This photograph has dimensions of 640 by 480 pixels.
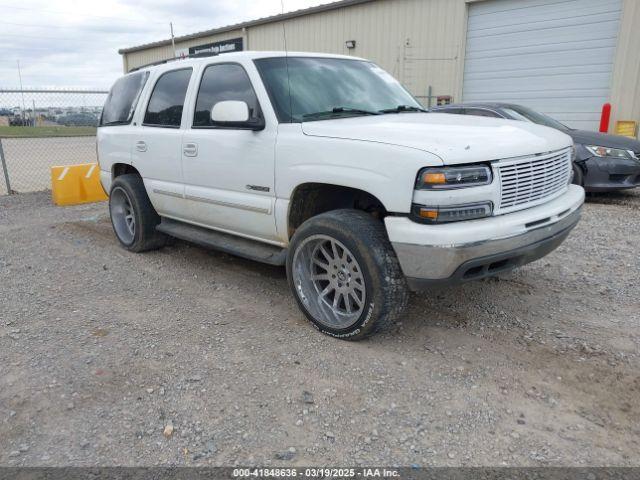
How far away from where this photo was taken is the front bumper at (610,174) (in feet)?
25.5

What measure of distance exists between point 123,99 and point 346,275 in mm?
3745

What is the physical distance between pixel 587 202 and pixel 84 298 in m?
7.20

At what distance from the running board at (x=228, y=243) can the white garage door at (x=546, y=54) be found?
32.6 ft

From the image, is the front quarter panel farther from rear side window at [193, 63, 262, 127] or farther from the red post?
the red post

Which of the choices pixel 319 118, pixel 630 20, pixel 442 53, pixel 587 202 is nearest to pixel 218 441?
pixel 319 118

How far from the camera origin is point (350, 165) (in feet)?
10.9

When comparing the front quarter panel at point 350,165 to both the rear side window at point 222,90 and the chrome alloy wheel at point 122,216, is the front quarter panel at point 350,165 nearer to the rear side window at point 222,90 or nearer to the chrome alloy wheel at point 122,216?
the rear side window at point 222,90

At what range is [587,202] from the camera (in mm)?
8141

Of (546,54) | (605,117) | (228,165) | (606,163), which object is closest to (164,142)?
(228,165)

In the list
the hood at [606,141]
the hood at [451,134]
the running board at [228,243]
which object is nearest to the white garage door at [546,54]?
the hood at [606,141]

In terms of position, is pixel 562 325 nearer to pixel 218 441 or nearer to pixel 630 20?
pixel 218 441

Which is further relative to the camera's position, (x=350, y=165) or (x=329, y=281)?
(x=329, y=281)

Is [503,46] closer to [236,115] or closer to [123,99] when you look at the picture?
[123,99]

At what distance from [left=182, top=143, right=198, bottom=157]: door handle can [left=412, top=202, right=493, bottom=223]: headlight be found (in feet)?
7.55
